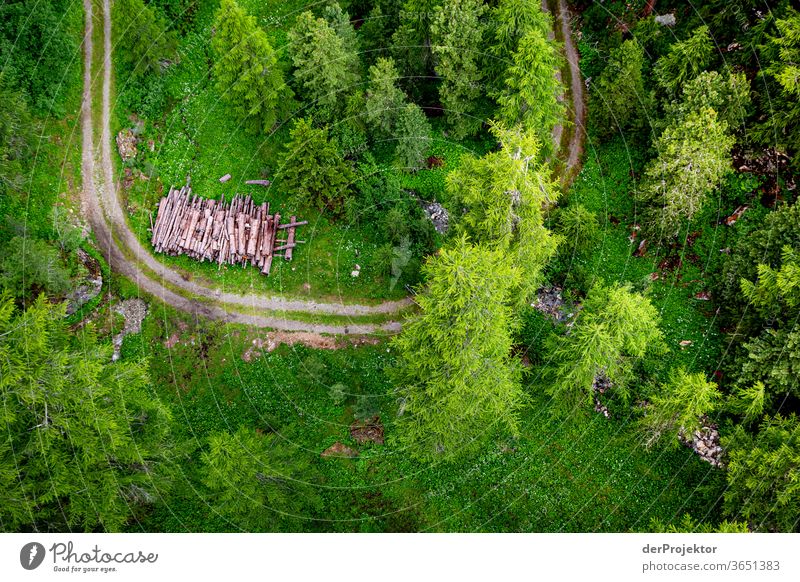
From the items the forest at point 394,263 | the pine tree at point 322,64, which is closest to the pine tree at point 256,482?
the forest at point 394,263

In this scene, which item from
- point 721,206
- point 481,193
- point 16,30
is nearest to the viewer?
point 481,193

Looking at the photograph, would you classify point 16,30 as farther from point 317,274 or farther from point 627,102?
point 627,102

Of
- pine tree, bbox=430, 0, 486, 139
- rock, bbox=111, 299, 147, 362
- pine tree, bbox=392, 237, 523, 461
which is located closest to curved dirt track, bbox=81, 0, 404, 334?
rock, bbox=111, 299, 147, 362

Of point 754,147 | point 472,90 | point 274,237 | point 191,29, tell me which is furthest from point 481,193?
point 191,29

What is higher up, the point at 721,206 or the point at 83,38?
the point at 83,38

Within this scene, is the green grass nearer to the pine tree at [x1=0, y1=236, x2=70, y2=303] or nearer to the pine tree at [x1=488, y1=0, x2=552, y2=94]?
the pine tree at [x1=0, y1=236, x2=70, y2=303]

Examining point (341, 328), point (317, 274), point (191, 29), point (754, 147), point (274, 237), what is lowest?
point (341, 328)

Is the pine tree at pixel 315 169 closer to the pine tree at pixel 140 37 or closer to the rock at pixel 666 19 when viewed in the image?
the pine tree at pixel 140 37
